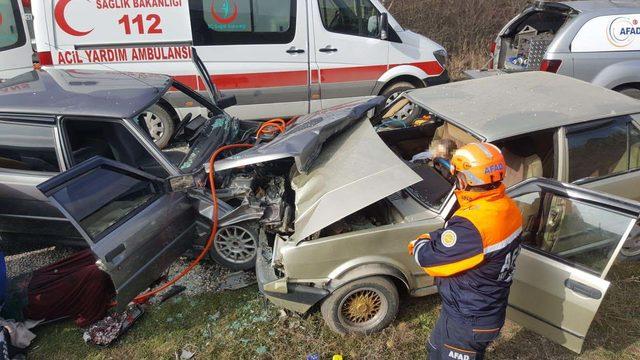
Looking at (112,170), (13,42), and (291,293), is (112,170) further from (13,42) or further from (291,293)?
(13,42)

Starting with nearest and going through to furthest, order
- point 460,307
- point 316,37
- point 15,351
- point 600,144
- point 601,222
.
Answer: point 460,307 → point 601,222 → point 15,351 → point 600,144 → point 316,37

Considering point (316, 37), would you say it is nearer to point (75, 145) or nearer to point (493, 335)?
point (75, 145)

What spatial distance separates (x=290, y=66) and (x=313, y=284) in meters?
4.05

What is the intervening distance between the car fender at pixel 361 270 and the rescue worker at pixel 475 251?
2.16 feet

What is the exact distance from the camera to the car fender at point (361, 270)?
317 cm

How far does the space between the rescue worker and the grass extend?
0.92 m

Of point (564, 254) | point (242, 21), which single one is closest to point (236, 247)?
point (564, 254)

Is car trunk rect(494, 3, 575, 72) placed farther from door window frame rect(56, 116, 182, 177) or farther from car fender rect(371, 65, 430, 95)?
door window frame rect(56, 116, 182, 177)

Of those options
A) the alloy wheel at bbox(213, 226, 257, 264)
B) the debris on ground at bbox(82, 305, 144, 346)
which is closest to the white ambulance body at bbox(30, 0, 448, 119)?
the alloy wheel at bbox(213, 226, 257, 264)

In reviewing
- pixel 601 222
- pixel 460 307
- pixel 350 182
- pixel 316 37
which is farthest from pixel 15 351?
pixel 316 37

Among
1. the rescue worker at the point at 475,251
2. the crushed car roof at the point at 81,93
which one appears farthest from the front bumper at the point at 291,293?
the crushed car roof at the point at 81,93

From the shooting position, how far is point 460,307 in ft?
8.09

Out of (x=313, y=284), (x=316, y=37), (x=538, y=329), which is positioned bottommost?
(x=538, y=329)

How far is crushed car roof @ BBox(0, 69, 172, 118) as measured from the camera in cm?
385
